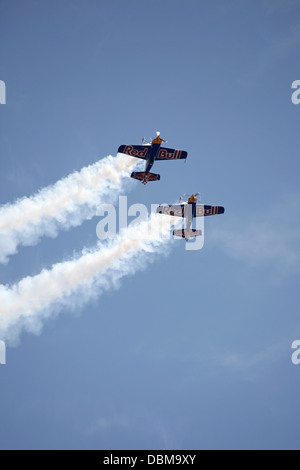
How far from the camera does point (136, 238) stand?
283 ft

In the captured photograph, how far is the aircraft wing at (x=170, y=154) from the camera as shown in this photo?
286 ft

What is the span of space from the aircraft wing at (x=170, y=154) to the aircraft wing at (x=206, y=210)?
8.12 m

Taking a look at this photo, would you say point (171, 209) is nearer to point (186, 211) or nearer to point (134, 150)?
point (186, 211)

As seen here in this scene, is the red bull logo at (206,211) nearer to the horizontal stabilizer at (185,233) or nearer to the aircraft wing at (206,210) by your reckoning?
the aircraft wing at (206,210)

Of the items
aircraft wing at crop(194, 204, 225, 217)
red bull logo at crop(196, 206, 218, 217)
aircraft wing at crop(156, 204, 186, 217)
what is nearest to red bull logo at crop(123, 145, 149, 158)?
aircraft wing at crop(156, 204, 186, 217)

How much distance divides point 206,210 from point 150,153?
498 inches

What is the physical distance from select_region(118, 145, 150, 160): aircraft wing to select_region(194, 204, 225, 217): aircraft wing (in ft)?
39.0

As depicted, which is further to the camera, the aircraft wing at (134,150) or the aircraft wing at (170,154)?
the aircraft wing at (170,154)

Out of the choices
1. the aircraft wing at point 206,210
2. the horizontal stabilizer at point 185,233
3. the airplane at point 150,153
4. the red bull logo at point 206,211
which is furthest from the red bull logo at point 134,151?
the horizontal stabilizer at point 185,233

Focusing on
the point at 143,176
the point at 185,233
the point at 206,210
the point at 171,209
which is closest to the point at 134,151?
the point at 143,176

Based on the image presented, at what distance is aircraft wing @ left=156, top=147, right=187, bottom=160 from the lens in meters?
87.3
